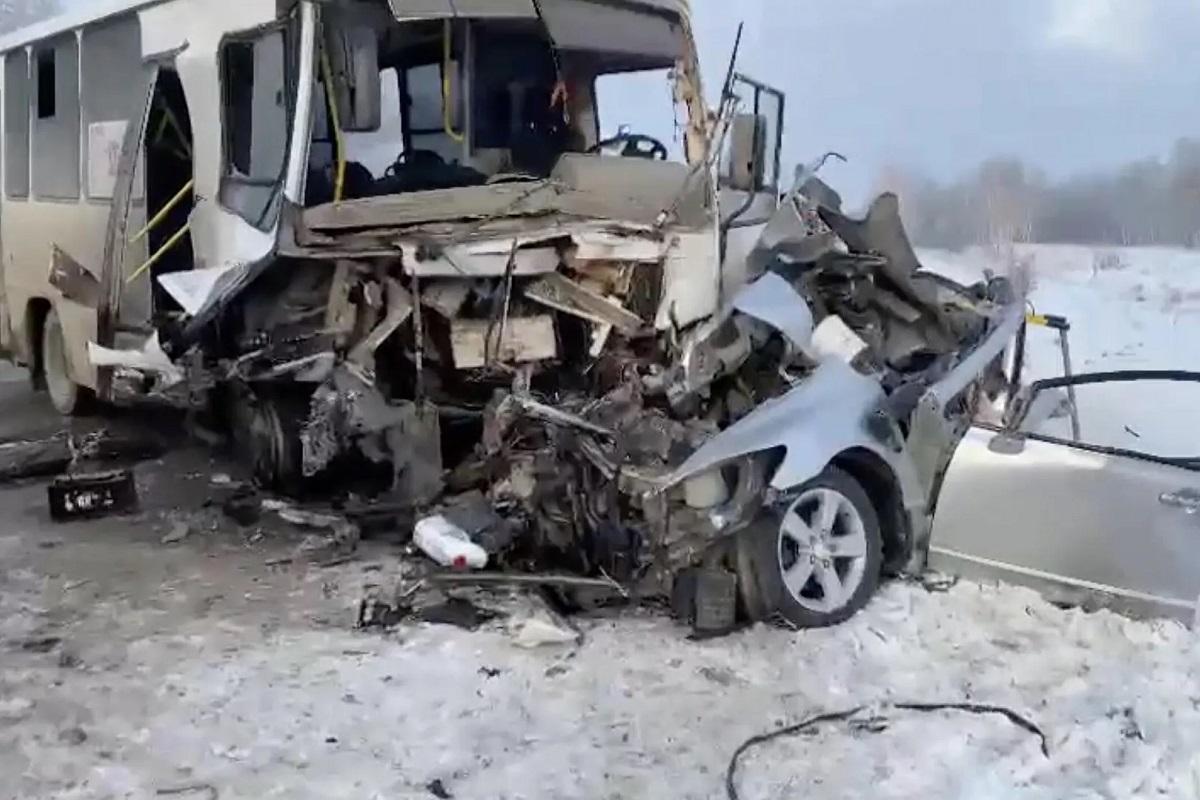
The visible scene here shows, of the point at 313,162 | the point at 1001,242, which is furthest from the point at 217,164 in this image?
the point at 1001,242

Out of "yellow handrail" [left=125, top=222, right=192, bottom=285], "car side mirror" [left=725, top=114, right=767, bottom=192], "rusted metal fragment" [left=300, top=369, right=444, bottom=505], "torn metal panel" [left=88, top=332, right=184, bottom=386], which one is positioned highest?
"car side mirror" [left=725, top=114, right=767, bottom=192]

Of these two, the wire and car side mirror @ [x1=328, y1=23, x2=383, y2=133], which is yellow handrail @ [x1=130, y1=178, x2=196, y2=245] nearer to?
car side mirror @ [x1=328, y1=23, x2=383, y2=133]

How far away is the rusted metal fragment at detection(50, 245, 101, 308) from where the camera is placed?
875cm

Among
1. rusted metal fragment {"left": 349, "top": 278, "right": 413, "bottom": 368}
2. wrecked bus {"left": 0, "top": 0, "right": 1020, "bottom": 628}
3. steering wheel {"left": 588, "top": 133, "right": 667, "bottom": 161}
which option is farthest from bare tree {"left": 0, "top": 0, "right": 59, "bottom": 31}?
rusted metal fragment {"left": 349, "top": 278, "right": 413, "bottom": 368}

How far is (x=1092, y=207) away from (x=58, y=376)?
10.5m

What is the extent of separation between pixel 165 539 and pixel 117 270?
2280 millimetres

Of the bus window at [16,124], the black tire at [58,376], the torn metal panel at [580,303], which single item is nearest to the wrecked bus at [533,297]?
the torn metal panel at [580,303]

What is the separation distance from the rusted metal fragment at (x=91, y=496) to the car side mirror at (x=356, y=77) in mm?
2502

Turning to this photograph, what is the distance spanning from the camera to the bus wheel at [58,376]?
10.3 m

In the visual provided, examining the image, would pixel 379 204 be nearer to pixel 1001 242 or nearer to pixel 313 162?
pixel 313 162

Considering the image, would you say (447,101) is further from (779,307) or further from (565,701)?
(565,701)

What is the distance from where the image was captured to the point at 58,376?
10562 mm

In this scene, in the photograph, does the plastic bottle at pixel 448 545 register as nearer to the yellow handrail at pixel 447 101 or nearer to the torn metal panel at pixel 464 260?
the torn metal panel at pixel 464 260

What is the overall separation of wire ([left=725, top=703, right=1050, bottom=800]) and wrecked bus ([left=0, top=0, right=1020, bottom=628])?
73cm
